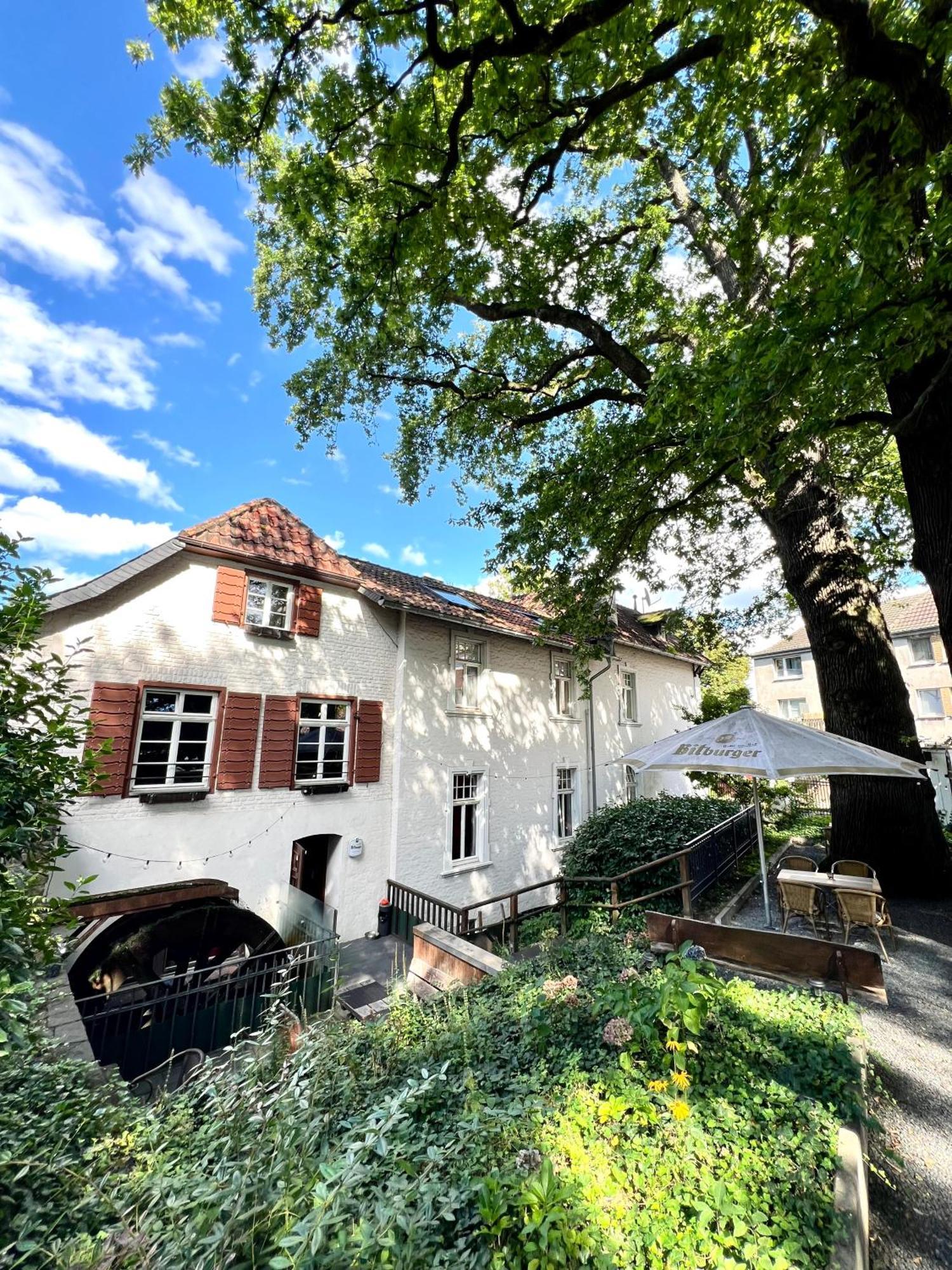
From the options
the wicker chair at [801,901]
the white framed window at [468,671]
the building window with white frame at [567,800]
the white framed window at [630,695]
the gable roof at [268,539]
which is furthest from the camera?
the white framed window at [630,695]

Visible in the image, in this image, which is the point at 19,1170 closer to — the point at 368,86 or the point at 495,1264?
the point at 495,1264

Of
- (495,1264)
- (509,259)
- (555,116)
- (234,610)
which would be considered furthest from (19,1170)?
(509,259)

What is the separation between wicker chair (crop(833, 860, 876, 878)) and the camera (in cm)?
762

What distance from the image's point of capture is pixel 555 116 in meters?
6.24

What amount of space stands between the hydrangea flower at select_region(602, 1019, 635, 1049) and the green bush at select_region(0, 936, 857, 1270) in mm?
32

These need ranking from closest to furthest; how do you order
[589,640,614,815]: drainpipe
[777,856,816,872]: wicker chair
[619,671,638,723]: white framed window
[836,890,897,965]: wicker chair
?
[836,890,897,965]: wicker chair → [777,856,816,872]: wicker chair → [589,640,614,815]: drainpipe → [619,671,638,723]: white framed window

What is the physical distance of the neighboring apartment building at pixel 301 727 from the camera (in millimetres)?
7664

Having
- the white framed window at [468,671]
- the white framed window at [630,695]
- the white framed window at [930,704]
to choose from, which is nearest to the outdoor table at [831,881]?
the white framed window at [468,671]

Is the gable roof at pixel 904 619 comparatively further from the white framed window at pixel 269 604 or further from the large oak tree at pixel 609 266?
the white framed window at pixel 269 604

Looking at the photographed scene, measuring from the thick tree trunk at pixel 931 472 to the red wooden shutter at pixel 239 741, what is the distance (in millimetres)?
9932

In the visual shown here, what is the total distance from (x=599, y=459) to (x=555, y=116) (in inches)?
175

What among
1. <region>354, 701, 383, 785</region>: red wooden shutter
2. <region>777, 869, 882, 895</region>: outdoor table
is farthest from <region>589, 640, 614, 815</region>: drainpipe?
<region>777, 869, 882, 895</region>: outdoor table

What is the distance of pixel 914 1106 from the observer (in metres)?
3.80

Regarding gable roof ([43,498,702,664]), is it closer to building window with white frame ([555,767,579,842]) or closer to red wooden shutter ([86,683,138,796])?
red wooden shutter ([86,683,138,796])
